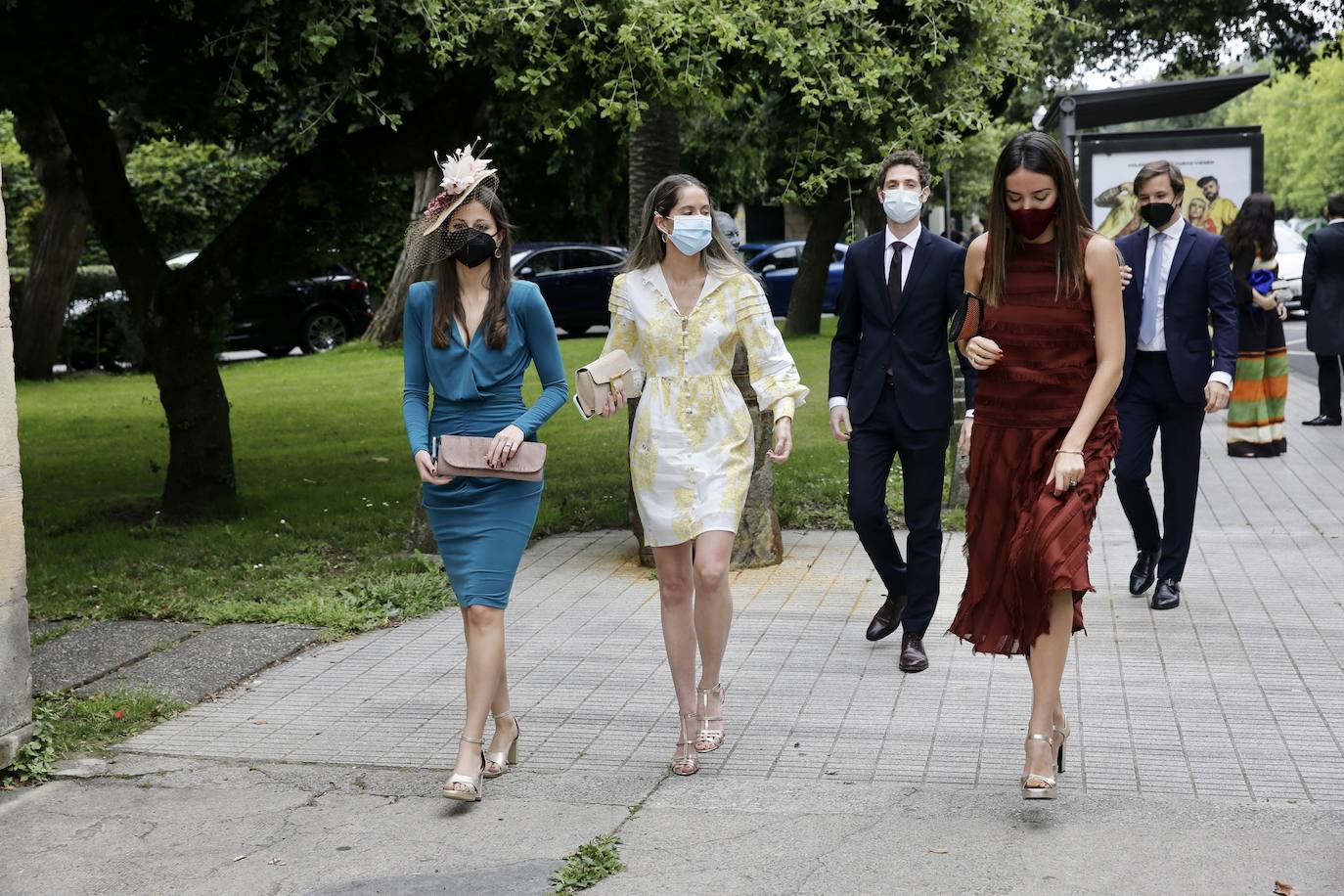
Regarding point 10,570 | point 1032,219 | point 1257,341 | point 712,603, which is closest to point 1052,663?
point 712,603

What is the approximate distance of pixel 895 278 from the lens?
6207 mm

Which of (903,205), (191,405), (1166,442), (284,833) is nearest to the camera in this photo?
(284,833)

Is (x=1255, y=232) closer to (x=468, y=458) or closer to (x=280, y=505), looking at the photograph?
(x=280, y=505)

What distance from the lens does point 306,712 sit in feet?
19.3

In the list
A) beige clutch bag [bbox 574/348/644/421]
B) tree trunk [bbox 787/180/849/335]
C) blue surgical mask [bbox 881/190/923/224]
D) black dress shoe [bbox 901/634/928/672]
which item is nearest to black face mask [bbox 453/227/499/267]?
beige clutch bag [bbox 574/348/644/421]

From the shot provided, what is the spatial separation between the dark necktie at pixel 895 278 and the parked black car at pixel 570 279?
1981cm

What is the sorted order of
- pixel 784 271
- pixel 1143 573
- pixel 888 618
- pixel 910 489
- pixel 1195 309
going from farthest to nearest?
pixel 784 271
pixel 1143 573
pixel 1195 309
pixel 888 618
pixel 910 489

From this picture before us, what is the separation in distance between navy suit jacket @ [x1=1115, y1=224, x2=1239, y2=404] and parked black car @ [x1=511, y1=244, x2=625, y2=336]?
748 inches

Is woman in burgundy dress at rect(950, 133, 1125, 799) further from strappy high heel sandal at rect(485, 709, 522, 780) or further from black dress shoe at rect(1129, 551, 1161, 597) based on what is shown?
black dress shoe at rect(1129, 551, 1161, 597)

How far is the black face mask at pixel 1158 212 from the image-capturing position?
7188mm

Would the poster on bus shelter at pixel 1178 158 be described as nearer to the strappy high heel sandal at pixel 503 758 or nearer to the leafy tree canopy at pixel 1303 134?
the strappy high heel sandal at pixel 503 758

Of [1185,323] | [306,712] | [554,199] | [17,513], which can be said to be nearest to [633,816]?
[306,712]

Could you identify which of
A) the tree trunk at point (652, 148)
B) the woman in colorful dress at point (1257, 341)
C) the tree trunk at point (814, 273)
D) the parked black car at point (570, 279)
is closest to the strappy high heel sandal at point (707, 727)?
the tree trunk at point (652, 148)

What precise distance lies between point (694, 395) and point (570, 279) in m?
21.6
